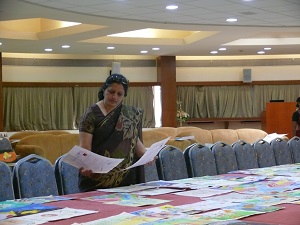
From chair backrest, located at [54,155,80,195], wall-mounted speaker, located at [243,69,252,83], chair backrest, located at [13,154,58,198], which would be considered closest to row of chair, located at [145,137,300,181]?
chair backrest, located at [54,155,80,195]

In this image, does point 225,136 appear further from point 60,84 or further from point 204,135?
point 60,84

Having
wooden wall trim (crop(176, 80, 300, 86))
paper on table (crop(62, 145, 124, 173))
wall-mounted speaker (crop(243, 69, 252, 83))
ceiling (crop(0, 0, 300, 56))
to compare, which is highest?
ceiling (crop(0, 0, 300, 56))

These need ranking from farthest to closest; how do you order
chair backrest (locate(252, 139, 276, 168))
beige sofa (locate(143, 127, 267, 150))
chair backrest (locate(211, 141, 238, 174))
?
beige sofa (locate(143, 127, 267, 150)), chair backrest (locate(252, 139, 276, 168)), chair backrest (locate(211, 141, 238, 174))

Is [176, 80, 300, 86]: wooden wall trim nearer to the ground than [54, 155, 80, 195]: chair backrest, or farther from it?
farther from it

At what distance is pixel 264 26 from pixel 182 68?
21.9ft

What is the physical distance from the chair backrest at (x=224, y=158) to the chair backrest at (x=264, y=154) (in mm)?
814

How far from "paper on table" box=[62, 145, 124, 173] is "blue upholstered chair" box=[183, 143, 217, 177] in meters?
2.46

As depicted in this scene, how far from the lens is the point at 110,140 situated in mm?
4863

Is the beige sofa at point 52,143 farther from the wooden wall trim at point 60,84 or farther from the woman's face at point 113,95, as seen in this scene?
the woman's face at point 113,95

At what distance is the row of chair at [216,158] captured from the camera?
21.0ft

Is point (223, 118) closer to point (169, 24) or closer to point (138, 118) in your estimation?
point (169, 24)

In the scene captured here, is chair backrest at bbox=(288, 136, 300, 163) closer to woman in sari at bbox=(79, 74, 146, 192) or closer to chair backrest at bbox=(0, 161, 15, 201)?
woman in sari at bbox=(79, 74, 146, 192)

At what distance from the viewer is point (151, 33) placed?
1631 cm

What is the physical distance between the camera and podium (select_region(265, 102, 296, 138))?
59.3 feet
